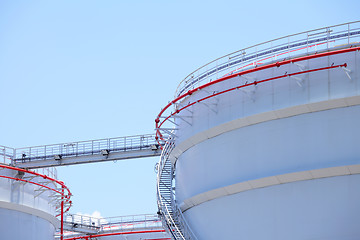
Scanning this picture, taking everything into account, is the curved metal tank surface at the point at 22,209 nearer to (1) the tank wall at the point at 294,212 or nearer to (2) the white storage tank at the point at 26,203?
(2) the white storage tank at the point at 26,203

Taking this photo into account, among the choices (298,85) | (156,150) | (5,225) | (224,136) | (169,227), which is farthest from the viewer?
(156,150)

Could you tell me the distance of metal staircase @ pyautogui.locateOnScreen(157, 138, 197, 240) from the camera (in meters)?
27.6

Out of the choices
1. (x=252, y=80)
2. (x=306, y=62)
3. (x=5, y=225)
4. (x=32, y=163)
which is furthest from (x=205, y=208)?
(x=32, y=163)

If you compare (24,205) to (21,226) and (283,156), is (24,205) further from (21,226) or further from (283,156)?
(283,156)

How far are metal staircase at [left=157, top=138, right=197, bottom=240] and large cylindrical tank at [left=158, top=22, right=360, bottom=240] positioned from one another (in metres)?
0.60

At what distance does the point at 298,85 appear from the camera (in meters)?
24.0

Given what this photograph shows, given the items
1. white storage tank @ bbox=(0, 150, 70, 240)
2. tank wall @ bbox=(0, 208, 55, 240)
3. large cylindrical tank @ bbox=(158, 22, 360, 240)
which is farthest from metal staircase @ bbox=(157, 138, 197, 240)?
tank wall @ bbox=(0, 208, 55, 240)

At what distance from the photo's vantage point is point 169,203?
1182 inches

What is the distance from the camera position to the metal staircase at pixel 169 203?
27.6 metres

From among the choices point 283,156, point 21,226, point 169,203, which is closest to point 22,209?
point 21,226

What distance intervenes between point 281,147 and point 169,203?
8107 millimetres

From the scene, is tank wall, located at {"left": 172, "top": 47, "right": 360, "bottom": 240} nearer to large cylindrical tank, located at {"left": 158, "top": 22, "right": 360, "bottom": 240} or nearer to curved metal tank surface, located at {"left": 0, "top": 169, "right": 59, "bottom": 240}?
large cylindrical tank, located at {"left": 158, "top": 22, "right": 360, "bottom": 240}

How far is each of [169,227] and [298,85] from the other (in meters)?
8.90

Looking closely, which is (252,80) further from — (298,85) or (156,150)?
(156,150)
